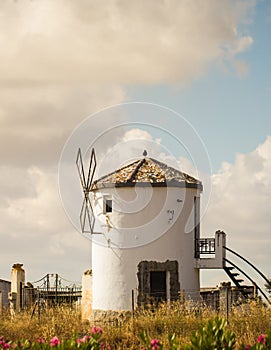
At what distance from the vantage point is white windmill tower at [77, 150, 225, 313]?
83.7 feet

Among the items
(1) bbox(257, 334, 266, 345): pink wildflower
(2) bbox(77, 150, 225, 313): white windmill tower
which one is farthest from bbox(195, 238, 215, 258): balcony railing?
(1) bbox(257, 334, 266, 345): pink wildflower

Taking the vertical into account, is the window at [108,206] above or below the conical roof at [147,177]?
below

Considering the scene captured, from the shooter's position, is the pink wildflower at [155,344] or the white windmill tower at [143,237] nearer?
the pink wildflower at [155,344]

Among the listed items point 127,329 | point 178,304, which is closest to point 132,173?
point 178,304

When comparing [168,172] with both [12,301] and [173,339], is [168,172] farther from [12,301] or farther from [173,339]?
[173,339]

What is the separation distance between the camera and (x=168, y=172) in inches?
1043

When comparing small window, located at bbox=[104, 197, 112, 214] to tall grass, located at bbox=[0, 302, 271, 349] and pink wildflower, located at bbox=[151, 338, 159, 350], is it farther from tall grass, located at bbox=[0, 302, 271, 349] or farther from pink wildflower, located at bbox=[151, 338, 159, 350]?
pink wildflower, located at bbox=[151, 338, 159, 350]

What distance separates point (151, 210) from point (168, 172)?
1.78 meters

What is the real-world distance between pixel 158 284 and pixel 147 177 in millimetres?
3810

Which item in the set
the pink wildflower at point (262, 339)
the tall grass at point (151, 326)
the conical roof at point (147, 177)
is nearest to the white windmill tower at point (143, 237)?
the conical roof at point (147, 177)

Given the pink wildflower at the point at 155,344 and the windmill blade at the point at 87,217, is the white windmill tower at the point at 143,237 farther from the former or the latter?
the pink wildflower at the point at 155,344

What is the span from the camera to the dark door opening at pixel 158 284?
1016 inches

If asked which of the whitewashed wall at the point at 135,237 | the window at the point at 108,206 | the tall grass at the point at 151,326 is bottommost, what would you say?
the tall grass at the point at 151,326

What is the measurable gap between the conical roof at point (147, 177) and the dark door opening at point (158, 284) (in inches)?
124
